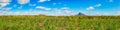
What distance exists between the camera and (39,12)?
386cm

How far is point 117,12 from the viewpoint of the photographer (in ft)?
12.6

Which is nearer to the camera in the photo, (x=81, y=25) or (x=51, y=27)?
(x=51, y=27)

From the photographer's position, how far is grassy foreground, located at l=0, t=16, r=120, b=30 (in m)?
3.08

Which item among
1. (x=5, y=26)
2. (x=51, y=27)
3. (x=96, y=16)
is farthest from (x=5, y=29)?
(x=96, y=16)

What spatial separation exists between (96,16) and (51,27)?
998mm

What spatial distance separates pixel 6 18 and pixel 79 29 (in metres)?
1.12

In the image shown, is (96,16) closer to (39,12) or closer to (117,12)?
(117,12)

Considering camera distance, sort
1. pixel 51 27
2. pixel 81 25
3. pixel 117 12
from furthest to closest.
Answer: pixel 117 12 → pixel 81 25 → pixel 51 27

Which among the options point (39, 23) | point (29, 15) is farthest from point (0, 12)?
point (39, 23)

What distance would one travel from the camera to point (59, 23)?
3.44 meters

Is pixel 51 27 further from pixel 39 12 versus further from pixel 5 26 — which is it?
pixel 39 12

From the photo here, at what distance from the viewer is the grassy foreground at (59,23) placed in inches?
121

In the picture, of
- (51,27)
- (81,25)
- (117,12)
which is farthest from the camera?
(117,12)

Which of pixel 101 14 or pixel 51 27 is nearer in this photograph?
pixel 51 27
